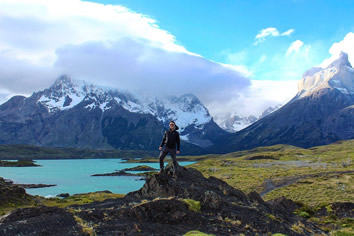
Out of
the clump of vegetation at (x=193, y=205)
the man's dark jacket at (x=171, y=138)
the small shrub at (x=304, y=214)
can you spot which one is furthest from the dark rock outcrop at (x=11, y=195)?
the small shrub at (x=304, y=214)

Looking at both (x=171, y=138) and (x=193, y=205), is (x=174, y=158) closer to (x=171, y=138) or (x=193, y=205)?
(x=171, y=138)

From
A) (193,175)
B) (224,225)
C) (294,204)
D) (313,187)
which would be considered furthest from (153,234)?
(313,187)

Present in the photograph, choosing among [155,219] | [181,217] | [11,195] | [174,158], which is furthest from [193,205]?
[11,195]

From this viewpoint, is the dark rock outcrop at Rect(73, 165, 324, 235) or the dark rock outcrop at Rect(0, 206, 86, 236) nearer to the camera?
the dark rock outcrop at Rect(0, 206, 86, 236)

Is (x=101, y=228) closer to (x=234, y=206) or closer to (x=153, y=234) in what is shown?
(x=153, y=234)

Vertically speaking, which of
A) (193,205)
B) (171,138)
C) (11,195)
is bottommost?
(11,195)

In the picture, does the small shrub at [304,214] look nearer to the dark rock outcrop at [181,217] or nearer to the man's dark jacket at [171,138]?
the dark rock outcrop at [181,217]

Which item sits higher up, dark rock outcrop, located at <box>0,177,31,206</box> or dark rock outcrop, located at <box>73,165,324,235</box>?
dark rock outcrop, located at <box>73,165,324,235</box>

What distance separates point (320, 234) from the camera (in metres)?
26.5

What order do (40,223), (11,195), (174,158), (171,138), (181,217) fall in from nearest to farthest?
(40,223)
(181,217)
(171,138)
(174,158)
(11,195)

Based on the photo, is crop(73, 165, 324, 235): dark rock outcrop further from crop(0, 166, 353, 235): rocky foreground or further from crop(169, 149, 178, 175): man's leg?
crop(169, 149, 178, 175): man's leg

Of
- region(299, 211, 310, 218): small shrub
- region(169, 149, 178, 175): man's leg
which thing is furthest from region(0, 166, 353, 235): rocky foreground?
region(299, 211, 310, 218): small shrub

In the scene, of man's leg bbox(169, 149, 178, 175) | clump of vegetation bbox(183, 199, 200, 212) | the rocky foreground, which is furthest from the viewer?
man's leg bbox(169, 149, 178, 175)

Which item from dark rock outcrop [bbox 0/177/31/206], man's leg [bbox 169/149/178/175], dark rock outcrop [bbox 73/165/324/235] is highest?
man's leg [bbox 169/149/178/175]
